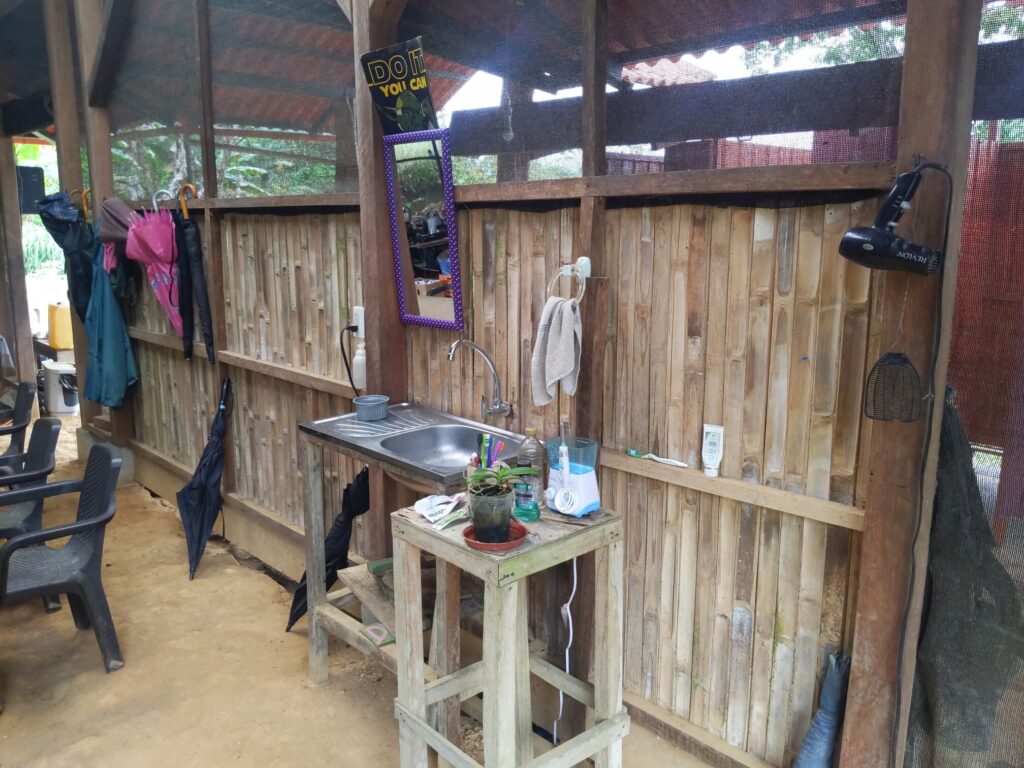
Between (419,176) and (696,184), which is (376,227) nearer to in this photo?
(419,176)

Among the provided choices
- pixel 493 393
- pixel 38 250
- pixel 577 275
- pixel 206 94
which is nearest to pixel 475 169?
pixel 577 275

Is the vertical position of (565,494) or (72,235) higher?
(72,235)

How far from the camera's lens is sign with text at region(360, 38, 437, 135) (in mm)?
2896

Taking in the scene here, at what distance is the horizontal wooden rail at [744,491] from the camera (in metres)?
2.17

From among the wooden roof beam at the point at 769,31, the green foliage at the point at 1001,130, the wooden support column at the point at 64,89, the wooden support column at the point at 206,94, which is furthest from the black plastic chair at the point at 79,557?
the green foliage at the point at 1001,130

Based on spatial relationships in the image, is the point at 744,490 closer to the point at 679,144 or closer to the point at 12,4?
the point at 679,144

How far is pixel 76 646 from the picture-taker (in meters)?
3.74

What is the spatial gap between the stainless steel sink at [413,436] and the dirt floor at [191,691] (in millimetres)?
1109

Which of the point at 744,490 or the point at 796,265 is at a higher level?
the point at 796,265

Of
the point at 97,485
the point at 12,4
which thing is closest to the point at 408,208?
the point at 97,485

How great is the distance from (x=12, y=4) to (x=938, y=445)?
849cm

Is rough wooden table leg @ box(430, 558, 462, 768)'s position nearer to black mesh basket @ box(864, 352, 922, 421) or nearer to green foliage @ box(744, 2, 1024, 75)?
black mesh basket @ box(864, 352, 922, 421)

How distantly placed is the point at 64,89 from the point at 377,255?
429 cm

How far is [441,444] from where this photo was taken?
3.11m
